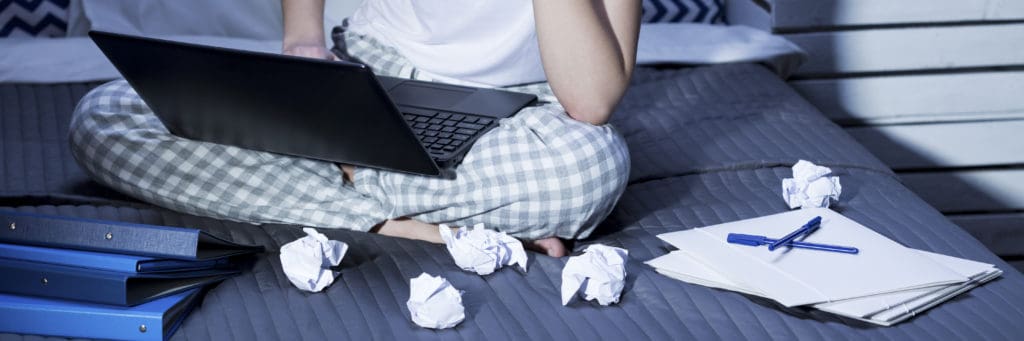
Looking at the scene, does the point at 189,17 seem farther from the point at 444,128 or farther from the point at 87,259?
the point at 87,259

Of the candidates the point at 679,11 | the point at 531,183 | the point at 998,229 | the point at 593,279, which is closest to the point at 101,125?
the point at 531,183

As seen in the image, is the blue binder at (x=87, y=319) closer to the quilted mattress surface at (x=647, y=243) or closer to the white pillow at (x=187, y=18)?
the quilted mattress surface at (x=647, y=243)

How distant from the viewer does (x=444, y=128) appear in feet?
3.93

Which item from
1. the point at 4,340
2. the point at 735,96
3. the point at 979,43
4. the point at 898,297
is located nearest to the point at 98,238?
the point at 4,340

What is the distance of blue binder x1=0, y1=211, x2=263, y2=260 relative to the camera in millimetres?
960

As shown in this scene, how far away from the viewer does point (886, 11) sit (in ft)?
6.17

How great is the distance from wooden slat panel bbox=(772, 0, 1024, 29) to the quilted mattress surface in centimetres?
27

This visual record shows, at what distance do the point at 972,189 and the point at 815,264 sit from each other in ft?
3.65

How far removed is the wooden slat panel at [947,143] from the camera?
6.44 ft

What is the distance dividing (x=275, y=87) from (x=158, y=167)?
0.25m

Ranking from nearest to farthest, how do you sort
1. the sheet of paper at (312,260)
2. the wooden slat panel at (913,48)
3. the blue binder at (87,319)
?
1. the blue binder at (87,319)
2. the sheet of paper at (312,260)
3. the wooden slat panel at (913,48)

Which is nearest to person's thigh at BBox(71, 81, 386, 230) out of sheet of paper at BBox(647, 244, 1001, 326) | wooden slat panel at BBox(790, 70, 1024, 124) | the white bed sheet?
sheet of paper at BBox(647, 244, 1001, 326)

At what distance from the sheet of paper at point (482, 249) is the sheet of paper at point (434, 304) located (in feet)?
0.29

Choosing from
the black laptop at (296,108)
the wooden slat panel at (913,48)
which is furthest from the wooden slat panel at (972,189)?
the black laptop at (296,108)
